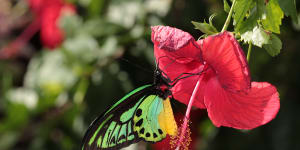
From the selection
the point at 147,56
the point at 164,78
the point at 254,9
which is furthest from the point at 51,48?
the point at 254,9

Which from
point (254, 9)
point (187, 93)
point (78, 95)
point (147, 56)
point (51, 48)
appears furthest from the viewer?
point (51, 48)

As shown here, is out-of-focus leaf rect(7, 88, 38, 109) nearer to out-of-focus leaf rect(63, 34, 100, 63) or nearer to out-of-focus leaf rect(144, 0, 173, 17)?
out-of-focus leaf rect(63, 34, 100, 63)

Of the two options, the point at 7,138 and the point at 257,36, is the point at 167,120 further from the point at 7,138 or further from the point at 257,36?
the point at 7,138

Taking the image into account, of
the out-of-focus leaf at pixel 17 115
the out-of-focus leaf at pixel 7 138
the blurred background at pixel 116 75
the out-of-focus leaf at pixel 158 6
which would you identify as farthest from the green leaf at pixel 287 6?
the out-of-focus leaf at pixel 7 138

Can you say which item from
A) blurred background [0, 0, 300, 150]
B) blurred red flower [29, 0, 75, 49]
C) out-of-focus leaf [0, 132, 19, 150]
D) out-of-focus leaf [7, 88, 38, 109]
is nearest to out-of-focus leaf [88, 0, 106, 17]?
blurred background [0, 0, 300, 150]

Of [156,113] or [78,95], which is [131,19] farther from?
[156,113]

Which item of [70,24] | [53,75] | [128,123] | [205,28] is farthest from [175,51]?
[53,75]
